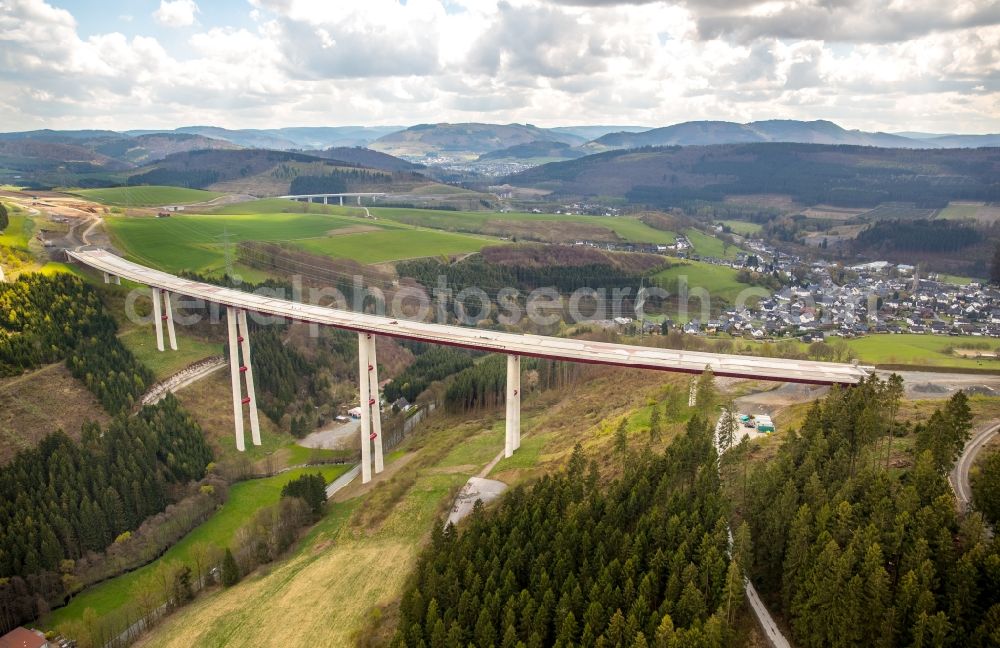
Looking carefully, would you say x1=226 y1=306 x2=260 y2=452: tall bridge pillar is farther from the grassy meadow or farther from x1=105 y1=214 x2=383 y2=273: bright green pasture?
x1=105 y1=214 x2=383 y2=273: bright green pasture

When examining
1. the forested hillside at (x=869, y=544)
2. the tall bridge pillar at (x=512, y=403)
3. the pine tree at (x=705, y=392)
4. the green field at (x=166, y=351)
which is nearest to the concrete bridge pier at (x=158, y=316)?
the green field at (x=166, y=351)

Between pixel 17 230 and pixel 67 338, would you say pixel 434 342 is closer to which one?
pixel 67 338

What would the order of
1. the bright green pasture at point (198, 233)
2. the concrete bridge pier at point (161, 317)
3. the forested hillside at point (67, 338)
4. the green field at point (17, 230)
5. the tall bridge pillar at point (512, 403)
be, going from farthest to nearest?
the bright green pasture at point (198, 233), the green field at point (17, 230), the concrete bridge pier at point (161, 317), the forested hillside at point (67, 338), the tall bridge pillar at point (512, 403)

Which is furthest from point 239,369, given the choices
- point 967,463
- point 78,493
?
point 967,463

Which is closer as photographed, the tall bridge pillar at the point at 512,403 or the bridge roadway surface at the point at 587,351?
the bridge roadway surface at the point at 587,351

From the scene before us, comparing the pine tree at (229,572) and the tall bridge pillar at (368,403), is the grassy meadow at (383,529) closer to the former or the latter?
the pine tree at (229,572)

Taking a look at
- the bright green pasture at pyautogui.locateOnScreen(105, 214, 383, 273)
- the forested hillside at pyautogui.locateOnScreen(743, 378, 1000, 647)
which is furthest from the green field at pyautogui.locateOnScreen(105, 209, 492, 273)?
the forested hillside at pyautogui.locateOnScreen(743, 378, 1000, 647)
